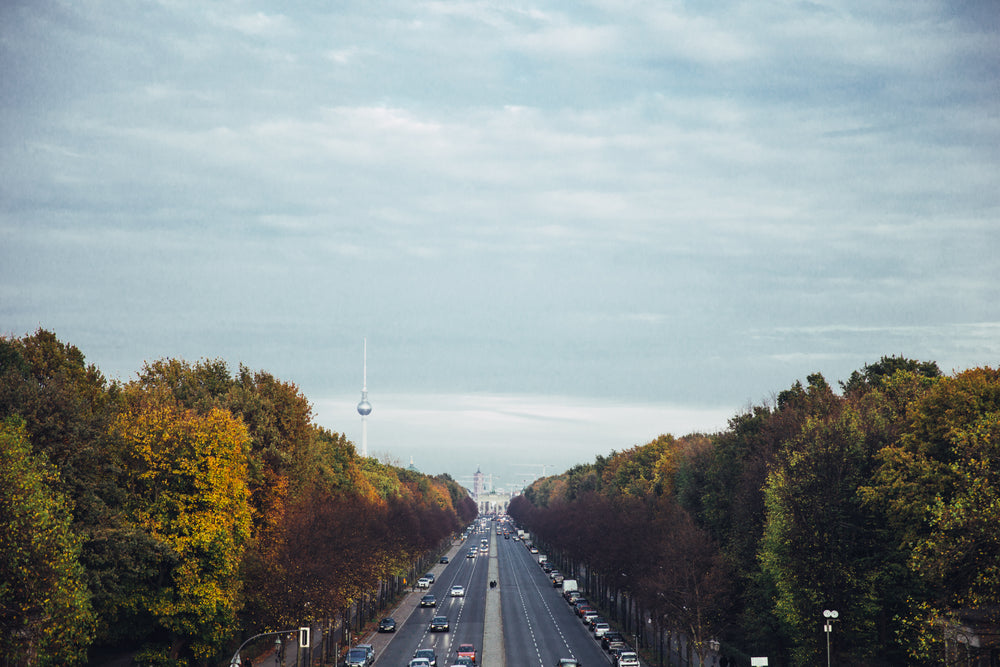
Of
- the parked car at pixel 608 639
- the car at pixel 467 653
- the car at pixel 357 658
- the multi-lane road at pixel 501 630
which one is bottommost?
the multi-lane road at pixel 501 630

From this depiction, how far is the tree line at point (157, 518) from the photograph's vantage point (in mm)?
47625

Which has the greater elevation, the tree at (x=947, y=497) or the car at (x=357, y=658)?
the tree at (x=947, y=497)

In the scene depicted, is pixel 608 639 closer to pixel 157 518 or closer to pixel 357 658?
pixel 357 658

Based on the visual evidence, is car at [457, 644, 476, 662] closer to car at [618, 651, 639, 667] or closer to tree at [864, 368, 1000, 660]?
car at [618, 651, 639, 667]

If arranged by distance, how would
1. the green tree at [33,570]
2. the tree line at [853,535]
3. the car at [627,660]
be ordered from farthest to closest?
1. the car at [627,660]
2. the green tree at [33,570]
3. the tree line at [853,535]

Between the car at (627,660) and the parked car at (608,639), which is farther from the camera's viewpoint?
the parked car at (608,639)

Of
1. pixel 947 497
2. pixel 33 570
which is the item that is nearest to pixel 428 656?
pixel 33 570

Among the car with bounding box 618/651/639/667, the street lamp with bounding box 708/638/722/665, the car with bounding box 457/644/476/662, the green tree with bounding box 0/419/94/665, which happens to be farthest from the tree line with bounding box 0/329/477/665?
the street lamp with bounding box 708/638/722/665

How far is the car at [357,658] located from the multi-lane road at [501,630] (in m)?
2.36

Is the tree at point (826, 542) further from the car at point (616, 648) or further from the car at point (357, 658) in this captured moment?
the car at point (357, 658)

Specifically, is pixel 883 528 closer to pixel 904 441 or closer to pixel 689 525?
pixel 904 441

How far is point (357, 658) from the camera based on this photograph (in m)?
70.5

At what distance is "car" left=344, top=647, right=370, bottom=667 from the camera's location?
227 feet

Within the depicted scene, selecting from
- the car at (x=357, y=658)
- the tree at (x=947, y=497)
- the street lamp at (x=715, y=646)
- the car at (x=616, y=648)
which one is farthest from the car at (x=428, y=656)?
the tree at (x=947, y=497)
